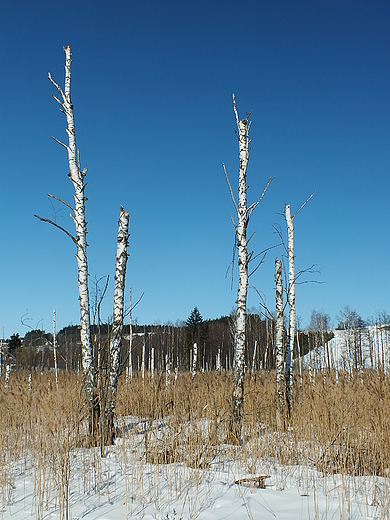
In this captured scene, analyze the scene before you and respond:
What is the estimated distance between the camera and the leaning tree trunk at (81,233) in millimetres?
6621

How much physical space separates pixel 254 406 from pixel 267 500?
4.16 metres

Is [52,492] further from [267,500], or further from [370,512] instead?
[370,512]

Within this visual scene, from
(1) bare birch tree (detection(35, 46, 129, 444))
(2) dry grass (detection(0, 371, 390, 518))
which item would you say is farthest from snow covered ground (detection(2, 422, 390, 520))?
(1) bare birch tree (detection(35, 46, 129, 444))

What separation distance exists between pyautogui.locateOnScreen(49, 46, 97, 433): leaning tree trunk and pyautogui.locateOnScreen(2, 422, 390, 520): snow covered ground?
2.11 meters

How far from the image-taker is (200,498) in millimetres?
3807

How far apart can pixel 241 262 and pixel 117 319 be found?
2.27 meters

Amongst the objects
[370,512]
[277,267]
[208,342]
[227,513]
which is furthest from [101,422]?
[208,342]

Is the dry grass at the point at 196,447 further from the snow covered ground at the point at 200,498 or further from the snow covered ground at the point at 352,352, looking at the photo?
the snow covered ground at the point at 352,352

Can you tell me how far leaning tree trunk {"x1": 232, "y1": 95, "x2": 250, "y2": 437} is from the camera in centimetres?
685

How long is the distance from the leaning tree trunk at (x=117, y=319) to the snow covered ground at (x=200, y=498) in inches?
63.1

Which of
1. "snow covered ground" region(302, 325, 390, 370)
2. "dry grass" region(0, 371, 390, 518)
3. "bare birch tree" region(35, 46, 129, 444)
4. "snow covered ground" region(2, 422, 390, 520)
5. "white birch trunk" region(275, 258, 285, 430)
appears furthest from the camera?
"snow covered ground" region(302, 325, 390, 370)

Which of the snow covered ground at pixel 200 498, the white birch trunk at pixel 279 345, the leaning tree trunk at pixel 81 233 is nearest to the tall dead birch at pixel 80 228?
the leaning tree trunk at pixel 81 233

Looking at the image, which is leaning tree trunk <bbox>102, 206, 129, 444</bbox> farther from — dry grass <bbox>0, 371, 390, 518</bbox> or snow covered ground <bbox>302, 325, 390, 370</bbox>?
snow covered ground <bbox>302, 325, 390, 370</bbox>

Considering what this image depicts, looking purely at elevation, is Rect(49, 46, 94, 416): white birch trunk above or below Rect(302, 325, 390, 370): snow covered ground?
above
